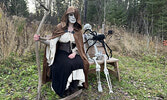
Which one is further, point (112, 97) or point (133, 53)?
point (133, 53)

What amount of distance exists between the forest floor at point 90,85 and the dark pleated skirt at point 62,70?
1.21ft

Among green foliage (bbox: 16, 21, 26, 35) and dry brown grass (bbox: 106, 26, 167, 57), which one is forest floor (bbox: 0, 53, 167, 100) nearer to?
green foliage (bbox: 16, 21, 26, 35)

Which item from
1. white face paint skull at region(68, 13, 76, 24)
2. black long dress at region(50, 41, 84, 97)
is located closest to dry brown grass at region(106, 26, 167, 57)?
white face paint skull at region(68, 13, 76, 24)

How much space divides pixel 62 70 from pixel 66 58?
24cm

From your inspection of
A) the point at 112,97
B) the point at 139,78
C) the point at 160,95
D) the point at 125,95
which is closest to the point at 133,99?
the point at 125,95

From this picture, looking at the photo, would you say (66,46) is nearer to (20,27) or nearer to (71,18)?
(71,18)

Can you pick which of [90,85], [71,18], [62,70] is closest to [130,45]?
[90,85]

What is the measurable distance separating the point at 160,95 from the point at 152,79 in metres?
0.83

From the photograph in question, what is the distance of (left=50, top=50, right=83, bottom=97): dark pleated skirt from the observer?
6.72 ft

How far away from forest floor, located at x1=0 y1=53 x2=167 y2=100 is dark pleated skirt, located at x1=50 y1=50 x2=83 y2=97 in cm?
37

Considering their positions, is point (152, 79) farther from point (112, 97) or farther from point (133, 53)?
point (133, 53)

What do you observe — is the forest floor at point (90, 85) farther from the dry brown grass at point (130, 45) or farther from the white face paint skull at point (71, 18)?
the dry brown grass at point (130, 45)

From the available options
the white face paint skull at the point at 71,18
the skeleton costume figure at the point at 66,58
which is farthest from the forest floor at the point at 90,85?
the white face paint skull at the point at 71,18

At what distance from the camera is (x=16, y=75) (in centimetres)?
301
